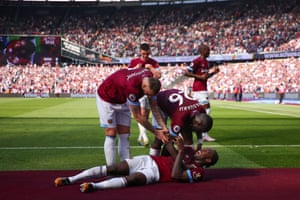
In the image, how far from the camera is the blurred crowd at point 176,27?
59469 mm

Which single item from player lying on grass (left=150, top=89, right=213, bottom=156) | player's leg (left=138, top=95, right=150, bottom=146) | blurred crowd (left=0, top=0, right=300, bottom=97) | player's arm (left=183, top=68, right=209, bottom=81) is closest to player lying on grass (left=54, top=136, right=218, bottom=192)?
player lying on grass (left=150, top=89, right=213, bottom=156)

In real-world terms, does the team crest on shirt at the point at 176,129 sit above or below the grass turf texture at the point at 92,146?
above

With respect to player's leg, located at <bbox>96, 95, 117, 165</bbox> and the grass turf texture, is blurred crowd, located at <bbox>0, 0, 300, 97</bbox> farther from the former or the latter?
player's leg, located at <bbox>96, 95, 117, 165</bbox>

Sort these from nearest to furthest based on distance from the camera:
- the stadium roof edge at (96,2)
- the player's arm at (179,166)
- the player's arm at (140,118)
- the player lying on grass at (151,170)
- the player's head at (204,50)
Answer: the player lying on grass at (151,170) → the player's arm at (140,118) → the player's arm at (179,166) → the player's head at (204,50) → the stadium roof edge at (96,2)

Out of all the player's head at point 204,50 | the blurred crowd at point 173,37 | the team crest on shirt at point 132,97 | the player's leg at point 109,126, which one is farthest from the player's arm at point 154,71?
the blurred crowd at point 173,37

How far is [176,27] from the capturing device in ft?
229

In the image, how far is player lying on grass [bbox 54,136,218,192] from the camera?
19.6ft

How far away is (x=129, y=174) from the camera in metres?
6.21

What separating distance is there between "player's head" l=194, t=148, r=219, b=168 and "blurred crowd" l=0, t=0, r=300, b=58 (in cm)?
5080

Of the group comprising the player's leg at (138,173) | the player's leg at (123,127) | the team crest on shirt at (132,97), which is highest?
the team crest on shirt at (132,97)

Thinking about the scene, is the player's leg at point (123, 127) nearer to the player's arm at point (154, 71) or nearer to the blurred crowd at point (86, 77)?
the player's arm at point (154, 71)

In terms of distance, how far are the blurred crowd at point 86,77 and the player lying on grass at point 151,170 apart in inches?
1753

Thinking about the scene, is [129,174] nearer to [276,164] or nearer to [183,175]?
[183,175]

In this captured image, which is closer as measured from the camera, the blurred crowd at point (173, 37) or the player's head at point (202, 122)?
the player's head at point (202, 122)
